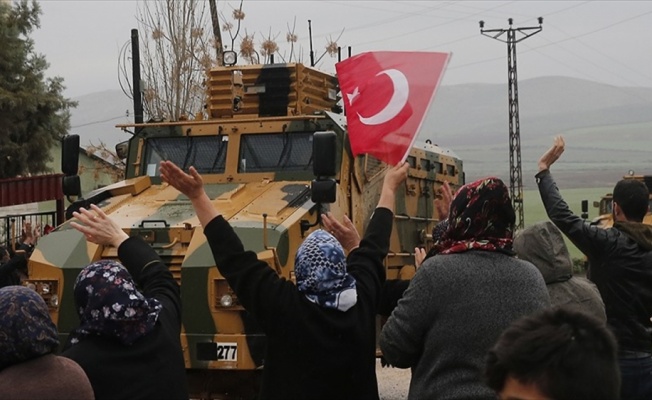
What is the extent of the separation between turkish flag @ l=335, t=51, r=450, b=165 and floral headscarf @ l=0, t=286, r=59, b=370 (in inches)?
91.9

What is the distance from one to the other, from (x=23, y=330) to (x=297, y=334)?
1055mm

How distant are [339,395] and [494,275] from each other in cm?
77

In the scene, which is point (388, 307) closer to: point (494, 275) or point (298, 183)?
point (494, 275)

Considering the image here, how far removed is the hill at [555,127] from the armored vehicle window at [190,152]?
65.4m

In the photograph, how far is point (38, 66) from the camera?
26.5 m

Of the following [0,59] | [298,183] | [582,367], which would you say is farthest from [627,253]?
[0,59]

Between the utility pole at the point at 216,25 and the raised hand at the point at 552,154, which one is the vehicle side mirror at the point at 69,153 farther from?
the utility pole at the point at 216,25

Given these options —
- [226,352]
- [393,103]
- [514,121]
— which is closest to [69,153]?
[226,352]

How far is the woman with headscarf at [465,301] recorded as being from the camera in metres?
4.47

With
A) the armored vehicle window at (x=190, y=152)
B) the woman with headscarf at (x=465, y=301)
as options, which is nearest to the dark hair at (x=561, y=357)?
the woman with headscarf at (x=465, y=301)

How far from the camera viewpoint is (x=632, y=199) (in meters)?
6.09

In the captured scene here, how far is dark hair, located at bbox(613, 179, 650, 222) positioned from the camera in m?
6.09

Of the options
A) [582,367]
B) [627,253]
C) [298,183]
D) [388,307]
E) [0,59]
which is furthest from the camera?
[0,59]

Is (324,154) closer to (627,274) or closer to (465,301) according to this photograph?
(627,274)
